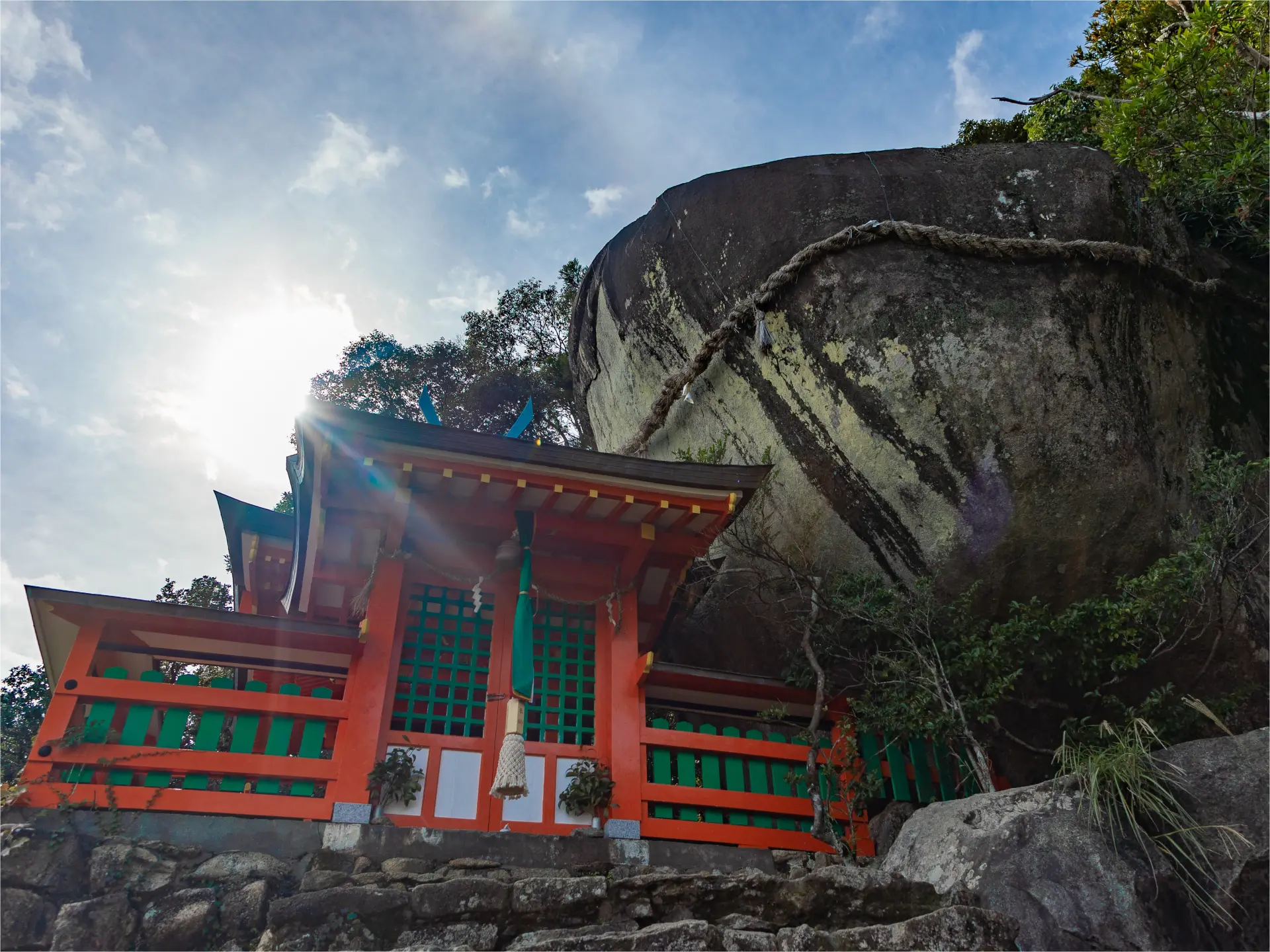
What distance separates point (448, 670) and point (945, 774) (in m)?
4.63

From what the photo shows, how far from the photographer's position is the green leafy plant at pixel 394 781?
642 centimetres

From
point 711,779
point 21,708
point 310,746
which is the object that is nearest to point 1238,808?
point 711,779

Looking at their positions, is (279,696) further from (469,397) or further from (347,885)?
(469,397)

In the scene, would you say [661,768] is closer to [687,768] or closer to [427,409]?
[687,768]

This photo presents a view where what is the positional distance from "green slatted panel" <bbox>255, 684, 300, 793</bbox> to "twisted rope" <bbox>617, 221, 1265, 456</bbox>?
6.21 m

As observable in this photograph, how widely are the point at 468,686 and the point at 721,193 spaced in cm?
699

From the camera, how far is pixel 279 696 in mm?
6531

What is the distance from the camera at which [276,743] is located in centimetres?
643

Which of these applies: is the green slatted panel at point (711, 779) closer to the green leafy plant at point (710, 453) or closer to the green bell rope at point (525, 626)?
the green bell rope at point (525, 626)

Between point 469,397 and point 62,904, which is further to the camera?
point 469,397

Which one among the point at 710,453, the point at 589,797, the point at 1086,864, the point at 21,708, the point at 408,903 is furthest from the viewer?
the point at 21,708

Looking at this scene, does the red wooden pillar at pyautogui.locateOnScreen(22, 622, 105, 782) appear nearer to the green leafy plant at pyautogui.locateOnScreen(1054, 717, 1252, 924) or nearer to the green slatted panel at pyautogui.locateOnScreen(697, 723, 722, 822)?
the green slatted panel at pyautogui.locateOnScreen(697, 723, 722, 822)

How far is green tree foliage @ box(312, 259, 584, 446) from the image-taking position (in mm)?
17312

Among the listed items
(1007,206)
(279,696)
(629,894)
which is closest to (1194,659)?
(1007,206)
